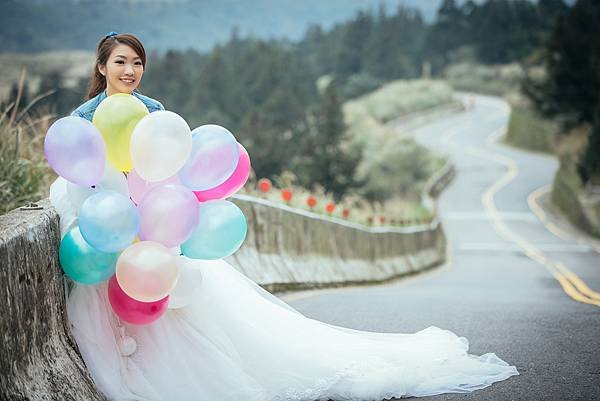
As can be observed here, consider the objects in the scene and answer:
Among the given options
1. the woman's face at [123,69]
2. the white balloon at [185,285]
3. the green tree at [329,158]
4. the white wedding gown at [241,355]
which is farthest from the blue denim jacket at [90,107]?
the green tree at [329,158]

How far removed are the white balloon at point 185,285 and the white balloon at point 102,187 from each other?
0.52 metres

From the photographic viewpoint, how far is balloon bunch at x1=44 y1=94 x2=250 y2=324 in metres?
4.29

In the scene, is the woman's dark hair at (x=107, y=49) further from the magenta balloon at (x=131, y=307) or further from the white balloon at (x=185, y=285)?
the magenta balloon at (x=131, y=307)

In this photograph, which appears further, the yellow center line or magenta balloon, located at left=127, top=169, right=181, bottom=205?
the yellow center line

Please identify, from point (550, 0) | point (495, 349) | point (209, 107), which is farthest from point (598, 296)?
point (550, 0)

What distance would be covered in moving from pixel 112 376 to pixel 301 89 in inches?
3140

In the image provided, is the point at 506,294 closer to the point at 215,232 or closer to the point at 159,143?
the point at 215,232

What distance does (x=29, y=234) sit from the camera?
3979mm

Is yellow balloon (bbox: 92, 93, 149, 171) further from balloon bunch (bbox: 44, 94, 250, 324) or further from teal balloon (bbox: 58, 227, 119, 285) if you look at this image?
teal balloon (bbox: 58, 227, 119, 285)

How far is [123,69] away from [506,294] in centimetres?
844

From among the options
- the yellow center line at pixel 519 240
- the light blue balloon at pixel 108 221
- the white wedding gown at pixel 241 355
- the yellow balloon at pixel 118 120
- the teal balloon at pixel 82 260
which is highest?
the yellow balloon at pixel 118 120

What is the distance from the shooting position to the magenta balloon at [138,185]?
4.70 m

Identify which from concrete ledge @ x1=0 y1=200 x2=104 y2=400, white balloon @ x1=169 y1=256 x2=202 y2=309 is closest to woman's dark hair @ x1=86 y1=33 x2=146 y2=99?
concrete ledge @ x1=0 y1=200 x2=104 y2=400

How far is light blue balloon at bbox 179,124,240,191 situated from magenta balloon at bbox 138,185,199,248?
0.50ft
